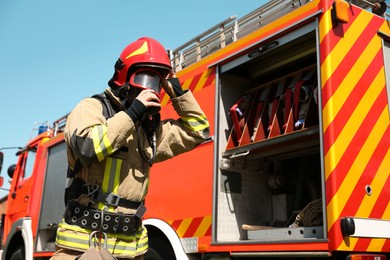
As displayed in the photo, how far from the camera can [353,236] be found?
258 cm

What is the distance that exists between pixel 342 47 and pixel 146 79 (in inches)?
59.7

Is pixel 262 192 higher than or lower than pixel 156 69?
lower

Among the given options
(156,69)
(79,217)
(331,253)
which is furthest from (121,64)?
(331,253)

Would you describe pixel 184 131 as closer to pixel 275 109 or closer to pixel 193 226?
pixel 275 109

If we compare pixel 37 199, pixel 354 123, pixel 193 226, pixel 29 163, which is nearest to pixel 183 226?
pixel 193 226

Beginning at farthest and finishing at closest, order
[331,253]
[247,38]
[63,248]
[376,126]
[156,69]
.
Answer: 1. [247,38]
2. [376,126]
3. [331,253]
4. [156,69]
5. [63,248]

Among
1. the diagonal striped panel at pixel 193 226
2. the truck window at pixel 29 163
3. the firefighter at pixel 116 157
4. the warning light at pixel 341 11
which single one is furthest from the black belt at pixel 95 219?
the truck window at pixel 29 163

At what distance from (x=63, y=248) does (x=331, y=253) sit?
4.93ft

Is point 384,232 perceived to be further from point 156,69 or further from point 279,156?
point 156,69

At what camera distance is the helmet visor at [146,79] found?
2168mm

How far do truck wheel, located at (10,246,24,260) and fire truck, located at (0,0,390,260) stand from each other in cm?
275

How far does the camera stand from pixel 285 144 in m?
3.42

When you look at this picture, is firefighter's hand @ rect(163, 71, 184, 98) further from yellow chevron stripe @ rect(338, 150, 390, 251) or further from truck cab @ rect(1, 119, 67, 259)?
truck cab @ rect(1, 119, 67, 259)

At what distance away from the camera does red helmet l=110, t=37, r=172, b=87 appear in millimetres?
2227
